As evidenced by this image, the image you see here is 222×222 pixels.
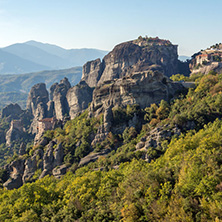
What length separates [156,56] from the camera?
538 feet

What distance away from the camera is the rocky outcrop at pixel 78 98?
144 meters

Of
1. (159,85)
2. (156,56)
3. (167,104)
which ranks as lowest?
(167,104)

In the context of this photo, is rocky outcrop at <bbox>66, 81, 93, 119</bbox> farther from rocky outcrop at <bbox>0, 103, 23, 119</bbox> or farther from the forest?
the forest

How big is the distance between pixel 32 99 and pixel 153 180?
15638cm

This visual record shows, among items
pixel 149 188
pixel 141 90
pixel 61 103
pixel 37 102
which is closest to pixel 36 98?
pixel 37 102

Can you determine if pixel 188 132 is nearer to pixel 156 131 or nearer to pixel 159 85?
pixel 156 131

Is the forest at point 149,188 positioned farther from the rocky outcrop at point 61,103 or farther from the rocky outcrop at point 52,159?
the rocky outcrop at point 61,103

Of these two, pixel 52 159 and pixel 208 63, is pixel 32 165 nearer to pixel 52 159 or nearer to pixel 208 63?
pixel 52 159

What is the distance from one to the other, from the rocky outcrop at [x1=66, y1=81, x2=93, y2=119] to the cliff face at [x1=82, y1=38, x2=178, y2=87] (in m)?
15.1

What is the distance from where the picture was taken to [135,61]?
16088cm

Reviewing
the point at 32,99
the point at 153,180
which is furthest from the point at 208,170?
the point at 32,99

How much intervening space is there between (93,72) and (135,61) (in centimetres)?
3179

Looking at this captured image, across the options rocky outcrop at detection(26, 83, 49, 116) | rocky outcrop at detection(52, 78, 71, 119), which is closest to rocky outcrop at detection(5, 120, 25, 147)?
rocky outcrop at detection(26, 83, 49, 116)

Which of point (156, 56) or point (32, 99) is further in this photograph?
point (32, 99)
